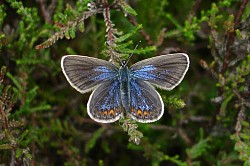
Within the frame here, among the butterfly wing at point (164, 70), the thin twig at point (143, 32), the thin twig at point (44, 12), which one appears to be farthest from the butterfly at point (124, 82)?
the thin twig at point (44, 12)

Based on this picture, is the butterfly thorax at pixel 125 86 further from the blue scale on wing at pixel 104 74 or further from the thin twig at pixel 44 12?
the thin twig at pixel 44 12

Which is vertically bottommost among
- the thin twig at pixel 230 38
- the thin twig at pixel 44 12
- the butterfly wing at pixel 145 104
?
the butterfly wing at pixel 145 104

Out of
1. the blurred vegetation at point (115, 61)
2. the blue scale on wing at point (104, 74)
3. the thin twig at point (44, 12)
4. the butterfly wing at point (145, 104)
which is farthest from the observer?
the thin twig at point (44, 12)

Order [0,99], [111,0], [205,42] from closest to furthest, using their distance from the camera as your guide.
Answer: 1. [0,99]
2. [111,0]
3. [205,42]

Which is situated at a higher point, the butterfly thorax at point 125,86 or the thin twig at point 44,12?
the thin twig at point 44,12

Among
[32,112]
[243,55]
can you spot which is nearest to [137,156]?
[32,112]

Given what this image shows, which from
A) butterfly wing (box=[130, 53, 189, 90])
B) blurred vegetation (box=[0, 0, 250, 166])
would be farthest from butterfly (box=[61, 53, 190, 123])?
blurred vegetation (box=[0, 0, 250, 166])

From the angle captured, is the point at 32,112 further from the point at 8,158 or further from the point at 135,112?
the point at 135,112

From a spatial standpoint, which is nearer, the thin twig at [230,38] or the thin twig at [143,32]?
the thin twig at [230,38]
